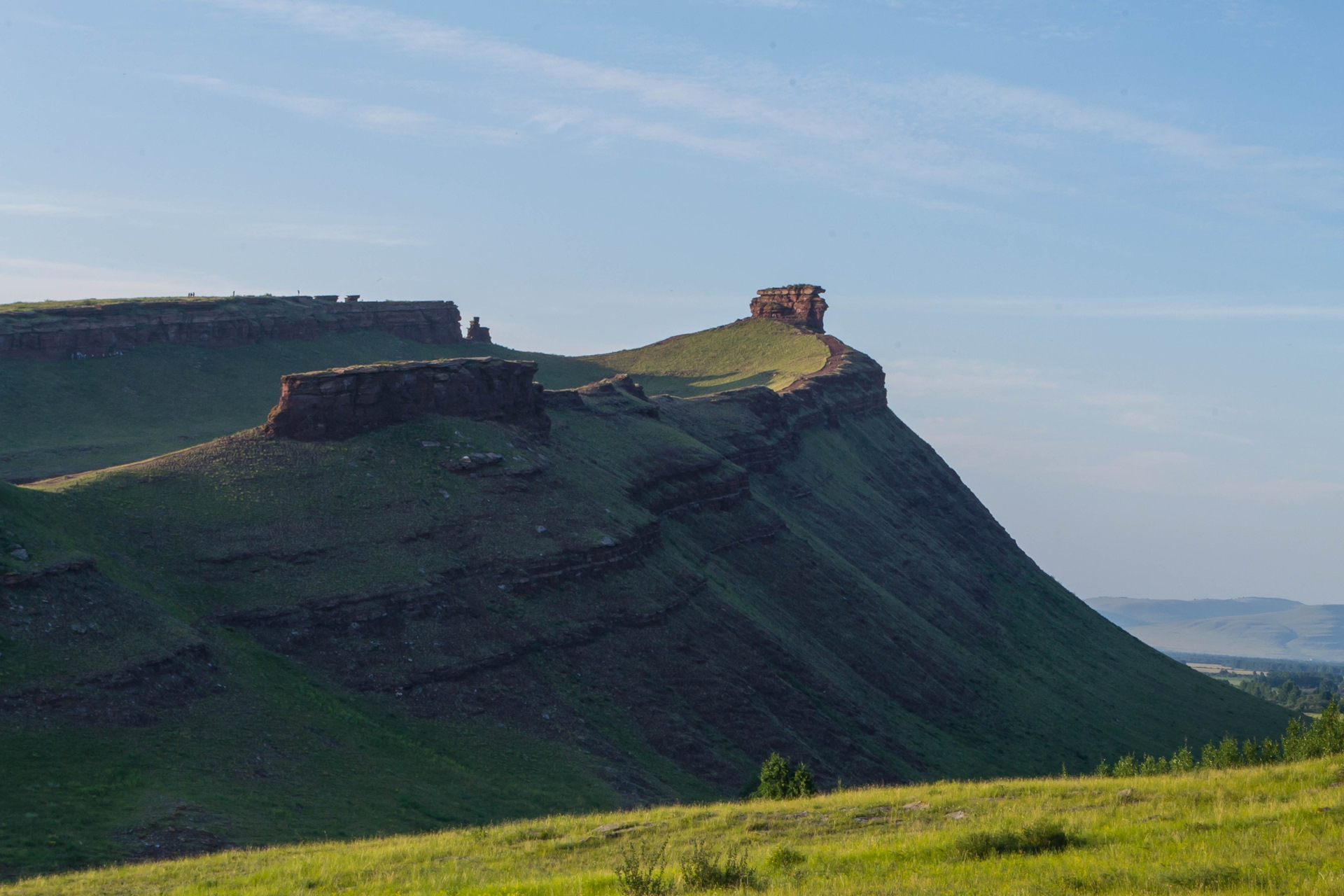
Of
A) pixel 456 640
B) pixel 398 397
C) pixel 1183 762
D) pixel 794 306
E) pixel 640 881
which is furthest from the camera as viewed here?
pixel 794 306

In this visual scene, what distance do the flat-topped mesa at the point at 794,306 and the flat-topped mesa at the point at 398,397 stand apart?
99324 millimetres

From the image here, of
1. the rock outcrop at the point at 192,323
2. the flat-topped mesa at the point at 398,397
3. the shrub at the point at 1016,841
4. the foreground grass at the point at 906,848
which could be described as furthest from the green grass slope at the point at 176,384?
the shrub at the point at 1016,841

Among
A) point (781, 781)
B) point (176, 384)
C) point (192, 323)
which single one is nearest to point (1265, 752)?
point (781, 781)

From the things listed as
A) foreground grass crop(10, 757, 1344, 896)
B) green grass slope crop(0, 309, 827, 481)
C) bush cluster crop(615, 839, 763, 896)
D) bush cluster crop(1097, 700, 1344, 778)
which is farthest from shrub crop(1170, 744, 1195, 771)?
green grass slope crop(0, 309, 827, 481)

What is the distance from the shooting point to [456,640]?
171ft

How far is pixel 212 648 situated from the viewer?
45719 millimetres

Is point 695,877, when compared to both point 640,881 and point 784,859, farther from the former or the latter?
point 784,859

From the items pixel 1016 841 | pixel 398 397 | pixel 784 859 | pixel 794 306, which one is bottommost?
pixel 784 859

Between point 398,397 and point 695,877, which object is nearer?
point 695,877

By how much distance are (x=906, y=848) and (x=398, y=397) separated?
4986 cm

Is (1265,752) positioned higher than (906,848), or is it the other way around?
(906,848)

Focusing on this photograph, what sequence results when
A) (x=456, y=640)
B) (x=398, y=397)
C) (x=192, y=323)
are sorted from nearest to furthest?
(x=456, y=640) → (x=398, y=397) → (x=192, y=323)

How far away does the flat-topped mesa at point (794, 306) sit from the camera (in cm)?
16862

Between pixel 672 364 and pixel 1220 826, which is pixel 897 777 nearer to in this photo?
pixel 1220 826
